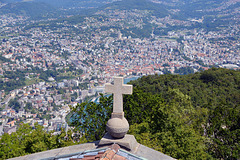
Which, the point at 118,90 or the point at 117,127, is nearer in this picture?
the point at 117,127

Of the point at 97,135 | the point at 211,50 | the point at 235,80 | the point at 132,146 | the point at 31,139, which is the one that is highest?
the point at 132,146

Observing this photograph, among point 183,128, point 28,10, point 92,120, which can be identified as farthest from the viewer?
point 28,10

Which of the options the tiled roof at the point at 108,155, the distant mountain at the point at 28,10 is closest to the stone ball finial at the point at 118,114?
the tiled roof at the point at 108,155

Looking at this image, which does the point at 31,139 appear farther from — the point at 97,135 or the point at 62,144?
the point at 97,135

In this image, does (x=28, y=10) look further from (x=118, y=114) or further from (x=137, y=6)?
(x=118, y=114)

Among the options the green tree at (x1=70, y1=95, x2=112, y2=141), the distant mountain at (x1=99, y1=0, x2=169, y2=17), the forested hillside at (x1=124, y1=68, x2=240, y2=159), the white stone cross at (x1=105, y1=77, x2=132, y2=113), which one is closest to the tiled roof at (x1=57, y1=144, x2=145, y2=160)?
the white stone cross at (x1=105, y1=77, x2=132, y2=113)

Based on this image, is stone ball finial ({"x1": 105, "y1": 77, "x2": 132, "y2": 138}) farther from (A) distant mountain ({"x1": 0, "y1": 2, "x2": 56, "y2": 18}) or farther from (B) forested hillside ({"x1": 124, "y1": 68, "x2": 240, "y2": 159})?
(A) distant mountain ({"x1": 0, "y1": 2, "x2": 56, "y2": 18})

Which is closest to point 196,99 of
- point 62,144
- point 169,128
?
point 169,128

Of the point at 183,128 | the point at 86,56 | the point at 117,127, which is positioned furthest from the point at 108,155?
the point at 86,56
